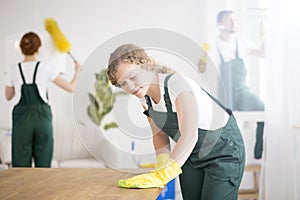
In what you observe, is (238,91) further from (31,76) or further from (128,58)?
(128,58)

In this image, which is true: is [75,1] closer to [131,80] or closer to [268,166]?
A: [268,166]

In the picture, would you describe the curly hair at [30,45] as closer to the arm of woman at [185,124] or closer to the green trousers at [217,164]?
the green trousers at [217,164]

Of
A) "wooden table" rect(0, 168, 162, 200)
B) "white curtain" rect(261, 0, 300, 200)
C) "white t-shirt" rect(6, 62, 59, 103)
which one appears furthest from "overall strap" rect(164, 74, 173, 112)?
"white t-shirt" rect(6, 62, 59, 103)

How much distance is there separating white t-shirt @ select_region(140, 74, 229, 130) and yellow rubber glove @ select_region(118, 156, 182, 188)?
19cm

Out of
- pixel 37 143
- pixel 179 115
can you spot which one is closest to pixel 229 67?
pixel 37 143

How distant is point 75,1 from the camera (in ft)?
16.5

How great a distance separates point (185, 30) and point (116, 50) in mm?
3341

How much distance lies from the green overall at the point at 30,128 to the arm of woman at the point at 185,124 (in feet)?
7.20

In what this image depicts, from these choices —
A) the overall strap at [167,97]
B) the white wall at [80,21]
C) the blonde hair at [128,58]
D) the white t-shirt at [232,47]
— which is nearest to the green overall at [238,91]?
the white t-shirt at [232,47]

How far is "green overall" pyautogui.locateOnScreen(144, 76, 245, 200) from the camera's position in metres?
→ 1.92

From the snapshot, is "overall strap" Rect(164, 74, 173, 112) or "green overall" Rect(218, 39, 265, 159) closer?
"overall strap" Rect(164, 74, 173, 112)

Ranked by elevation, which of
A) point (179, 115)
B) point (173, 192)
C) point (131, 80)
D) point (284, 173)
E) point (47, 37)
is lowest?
point (173, 192)

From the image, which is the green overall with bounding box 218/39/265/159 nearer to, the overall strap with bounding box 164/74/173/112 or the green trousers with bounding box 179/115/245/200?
the green trousers with bounding box 179/115/245/200

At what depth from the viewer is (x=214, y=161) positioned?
6.42 feet
